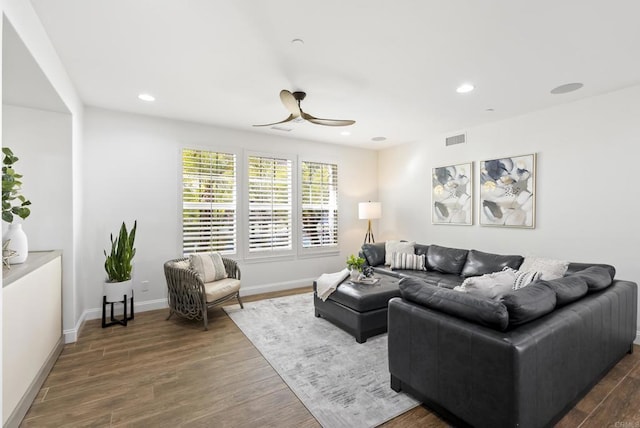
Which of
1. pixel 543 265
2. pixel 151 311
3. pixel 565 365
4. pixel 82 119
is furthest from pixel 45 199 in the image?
pixel 543 265

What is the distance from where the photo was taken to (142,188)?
4.32 metres

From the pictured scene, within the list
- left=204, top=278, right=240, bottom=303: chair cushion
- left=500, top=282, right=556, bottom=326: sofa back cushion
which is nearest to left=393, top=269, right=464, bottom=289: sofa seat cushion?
left=500, top=282, right=556, bottom=326: sofa back cushion

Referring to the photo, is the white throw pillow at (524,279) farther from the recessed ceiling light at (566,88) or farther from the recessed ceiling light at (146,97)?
the recessed ceiling light at (146,97)

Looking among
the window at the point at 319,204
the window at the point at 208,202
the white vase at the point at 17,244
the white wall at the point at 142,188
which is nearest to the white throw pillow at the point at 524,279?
the window at the point at 319,204

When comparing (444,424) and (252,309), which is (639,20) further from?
(252,309)

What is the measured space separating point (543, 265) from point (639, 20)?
2.33m

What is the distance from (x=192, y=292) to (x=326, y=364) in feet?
6.18

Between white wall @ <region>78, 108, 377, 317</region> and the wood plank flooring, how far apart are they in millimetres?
1011

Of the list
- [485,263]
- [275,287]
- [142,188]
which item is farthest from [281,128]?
[485,263]

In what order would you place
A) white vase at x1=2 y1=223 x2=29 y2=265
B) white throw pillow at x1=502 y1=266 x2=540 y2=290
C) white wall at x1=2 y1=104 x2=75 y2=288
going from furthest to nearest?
white wall at x1=2 y1=104 x2=75 y2=288, white throw pillow at x1=502 y1=266 x2=540 y2=290, white vase at x1=2 y1=223 x2=29 y2=265

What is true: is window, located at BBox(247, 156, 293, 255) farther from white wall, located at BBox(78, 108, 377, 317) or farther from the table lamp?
the table lamp

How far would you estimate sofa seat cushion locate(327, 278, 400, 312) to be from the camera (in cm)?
333

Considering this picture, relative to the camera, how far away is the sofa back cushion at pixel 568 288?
2.16m

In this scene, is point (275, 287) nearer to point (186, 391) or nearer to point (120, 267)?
point (120, 267)
